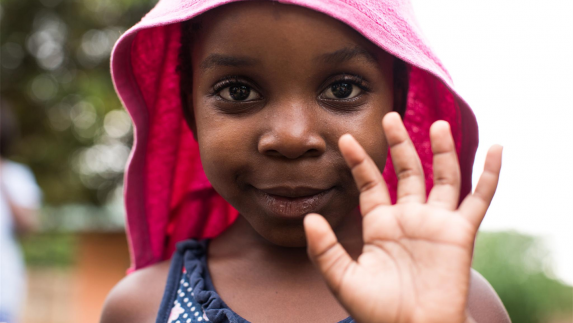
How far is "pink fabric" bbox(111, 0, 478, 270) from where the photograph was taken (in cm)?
132

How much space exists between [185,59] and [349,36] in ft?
1.78

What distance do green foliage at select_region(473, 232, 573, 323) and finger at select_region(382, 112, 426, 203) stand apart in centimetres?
372

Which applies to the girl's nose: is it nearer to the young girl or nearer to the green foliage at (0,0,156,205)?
the young girl

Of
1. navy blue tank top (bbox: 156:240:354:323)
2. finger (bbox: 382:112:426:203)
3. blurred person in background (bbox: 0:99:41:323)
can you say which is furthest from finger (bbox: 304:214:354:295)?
blurred person in background (bbox: 0:99:41:323)

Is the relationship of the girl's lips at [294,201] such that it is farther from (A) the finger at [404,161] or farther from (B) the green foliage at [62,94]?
(B) the green foliage at [62,94]

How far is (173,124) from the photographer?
5.61 ft

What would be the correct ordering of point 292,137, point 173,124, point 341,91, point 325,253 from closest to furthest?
point 325,253
point 292,137
point 341,91
point 173,124

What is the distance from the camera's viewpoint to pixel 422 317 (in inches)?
36.6

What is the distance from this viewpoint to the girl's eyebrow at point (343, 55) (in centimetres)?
116

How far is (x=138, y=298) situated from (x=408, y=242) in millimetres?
849

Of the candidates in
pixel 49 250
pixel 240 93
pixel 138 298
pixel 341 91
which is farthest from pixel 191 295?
pixel 49 250

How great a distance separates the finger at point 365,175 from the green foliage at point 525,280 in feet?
12.3

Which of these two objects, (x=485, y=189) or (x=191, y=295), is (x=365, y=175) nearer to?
(x=485, y=189)

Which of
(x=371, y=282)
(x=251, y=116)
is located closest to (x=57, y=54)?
(x=251, y=116)
